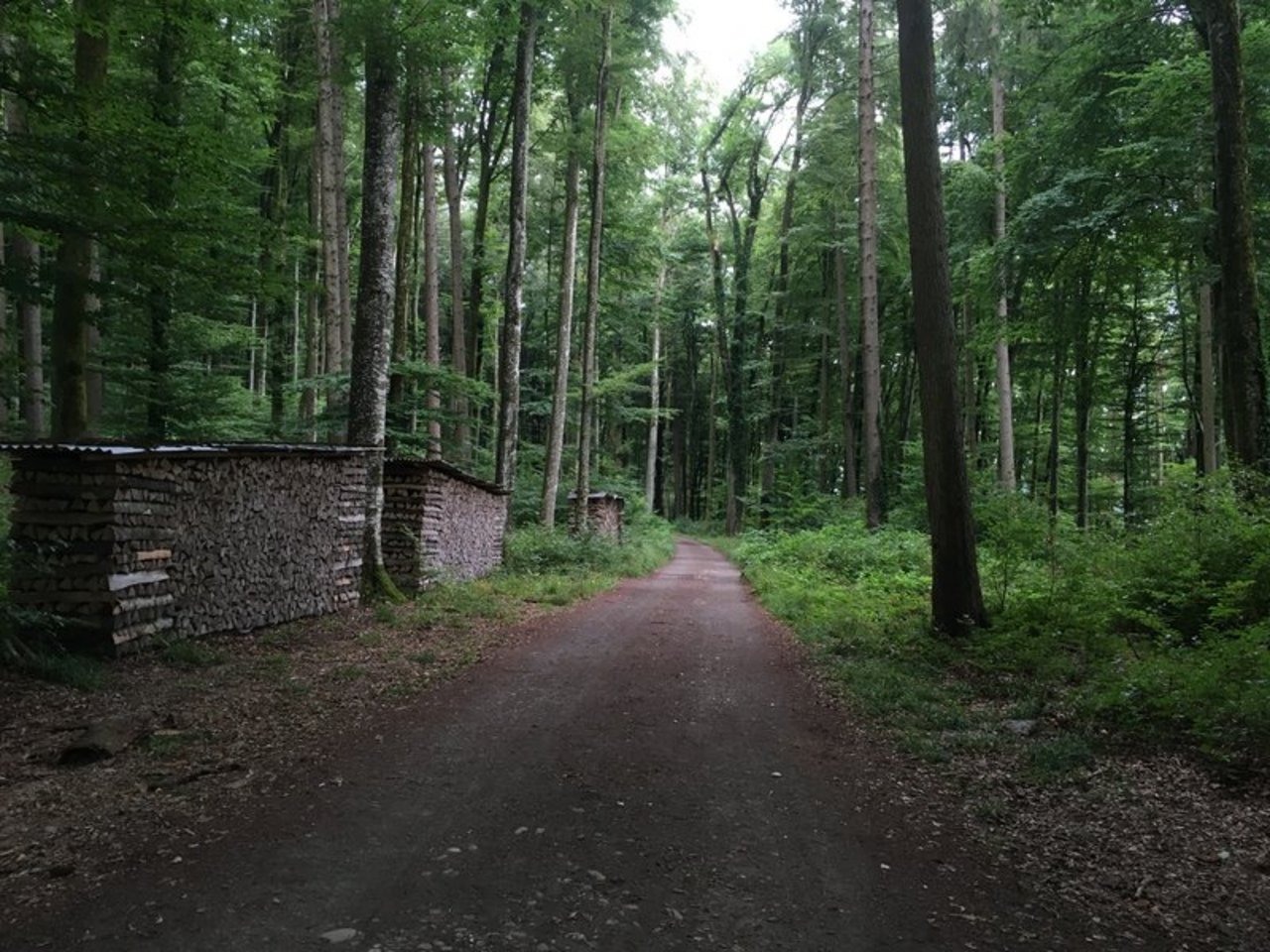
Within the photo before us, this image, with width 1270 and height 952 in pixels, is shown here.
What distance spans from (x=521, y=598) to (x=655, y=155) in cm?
1467

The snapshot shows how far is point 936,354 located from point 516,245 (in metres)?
9.72

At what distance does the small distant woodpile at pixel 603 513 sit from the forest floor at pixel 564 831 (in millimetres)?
15007

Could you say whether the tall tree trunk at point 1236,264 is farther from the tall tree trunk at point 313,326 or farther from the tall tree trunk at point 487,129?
the tall tree trunk at point 313,326

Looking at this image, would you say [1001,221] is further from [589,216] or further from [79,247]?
[79,247]

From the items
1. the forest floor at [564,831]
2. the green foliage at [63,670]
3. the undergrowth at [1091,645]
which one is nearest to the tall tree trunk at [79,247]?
the green foliage at [63,670]

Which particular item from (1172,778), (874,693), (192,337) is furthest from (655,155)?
(1172,778)

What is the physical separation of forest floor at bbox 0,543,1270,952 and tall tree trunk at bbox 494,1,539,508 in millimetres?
→ 10367

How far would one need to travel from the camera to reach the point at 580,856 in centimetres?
367

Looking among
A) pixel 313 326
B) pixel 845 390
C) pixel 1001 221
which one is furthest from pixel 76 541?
pixel 845 390

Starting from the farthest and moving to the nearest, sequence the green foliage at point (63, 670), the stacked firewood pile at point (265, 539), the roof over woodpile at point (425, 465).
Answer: the roof over woodpile at point (425, 465) → the stacked firewood pile at point (265, 539) → the green foliage at point (63, 670)

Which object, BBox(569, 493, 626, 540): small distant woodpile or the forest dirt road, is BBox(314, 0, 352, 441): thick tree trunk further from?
the forest dirt road

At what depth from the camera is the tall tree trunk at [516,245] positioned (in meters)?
15.0

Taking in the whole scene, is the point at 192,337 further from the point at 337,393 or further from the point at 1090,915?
the point at 1090,915

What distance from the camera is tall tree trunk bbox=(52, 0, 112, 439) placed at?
22.8 feet
